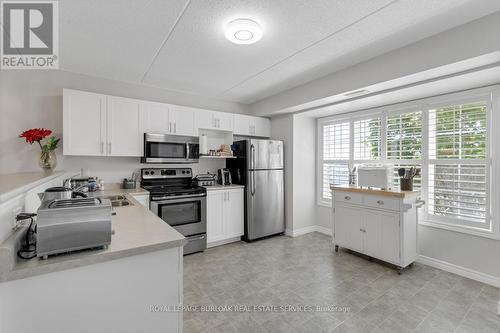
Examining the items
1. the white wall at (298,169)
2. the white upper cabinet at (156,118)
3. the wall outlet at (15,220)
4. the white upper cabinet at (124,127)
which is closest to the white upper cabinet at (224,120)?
the white upper cabinet at (156,118)

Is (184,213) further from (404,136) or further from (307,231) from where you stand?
(404,136)

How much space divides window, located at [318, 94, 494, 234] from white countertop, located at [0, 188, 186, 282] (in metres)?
3.31

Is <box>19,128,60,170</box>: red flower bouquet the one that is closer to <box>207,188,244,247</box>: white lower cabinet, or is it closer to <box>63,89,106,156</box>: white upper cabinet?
<box>63,89,106,156</box>: white upper cabinet

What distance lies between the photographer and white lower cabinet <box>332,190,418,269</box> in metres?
2.81

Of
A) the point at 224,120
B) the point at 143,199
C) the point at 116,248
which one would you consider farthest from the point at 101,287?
the point at 224,120

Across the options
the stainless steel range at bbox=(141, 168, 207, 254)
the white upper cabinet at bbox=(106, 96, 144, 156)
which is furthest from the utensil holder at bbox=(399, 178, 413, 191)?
the white upper cabinet at bbox=(106, 96, 144, 156)

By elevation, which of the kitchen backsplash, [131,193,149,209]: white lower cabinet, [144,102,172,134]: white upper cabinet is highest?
[144,102,172,134]: white upper cabinet

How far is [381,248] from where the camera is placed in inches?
117

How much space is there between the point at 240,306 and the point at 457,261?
8.79 feet

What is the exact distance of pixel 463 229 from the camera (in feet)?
9.11

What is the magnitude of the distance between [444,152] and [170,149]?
375cm

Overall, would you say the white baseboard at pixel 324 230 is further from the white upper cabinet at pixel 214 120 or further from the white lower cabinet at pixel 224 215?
the white upper cabinet at pixel 214 120

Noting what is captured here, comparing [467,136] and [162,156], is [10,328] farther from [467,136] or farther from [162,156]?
[467,136]

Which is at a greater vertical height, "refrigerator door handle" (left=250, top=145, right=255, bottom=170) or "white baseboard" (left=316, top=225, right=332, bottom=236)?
"refrigerator door handle" (left=250, top=145, right=255, bottom=170)
